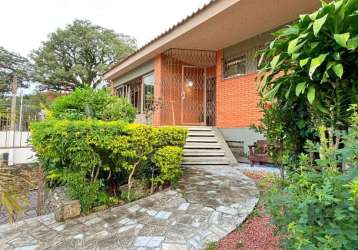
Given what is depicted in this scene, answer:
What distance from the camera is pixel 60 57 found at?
1126 inches

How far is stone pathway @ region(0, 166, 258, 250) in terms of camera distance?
12.0ft

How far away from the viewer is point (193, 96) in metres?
12.6

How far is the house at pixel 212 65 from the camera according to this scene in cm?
739

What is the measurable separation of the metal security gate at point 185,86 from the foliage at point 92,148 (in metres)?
6.39

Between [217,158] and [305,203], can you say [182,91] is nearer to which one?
[217,158]

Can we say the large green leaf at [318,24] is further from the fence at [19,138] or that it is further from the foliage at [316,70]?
the fence at [19,138]

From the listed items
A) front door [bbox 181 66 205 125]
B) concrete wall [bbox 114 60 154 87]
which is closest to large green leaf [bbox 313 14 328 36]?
front door [bbox 181 66 205 125]

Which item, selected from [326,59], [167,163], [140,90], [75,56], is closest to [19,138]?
[140,90]

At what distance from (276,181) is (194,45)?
339 inches

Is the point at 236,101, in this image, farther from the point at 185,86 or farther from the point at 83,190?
the point at 83,190

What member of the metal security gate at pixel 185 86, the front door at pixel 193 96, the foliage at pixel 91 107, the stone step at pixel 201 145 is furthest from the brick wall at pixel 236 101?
the foliage at pixel 91 107

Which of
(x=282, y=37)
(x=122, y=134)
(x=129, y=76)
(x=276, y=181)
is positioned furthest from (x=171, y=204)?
(x=129, y=76)

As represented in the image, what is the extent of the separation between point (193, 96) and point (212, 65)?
1607 millimetres

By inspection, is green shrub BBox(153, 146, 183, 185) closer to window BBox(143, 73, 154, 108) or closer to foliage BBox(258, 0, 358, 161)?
foliage BBox(258, 0, 358, 161)
